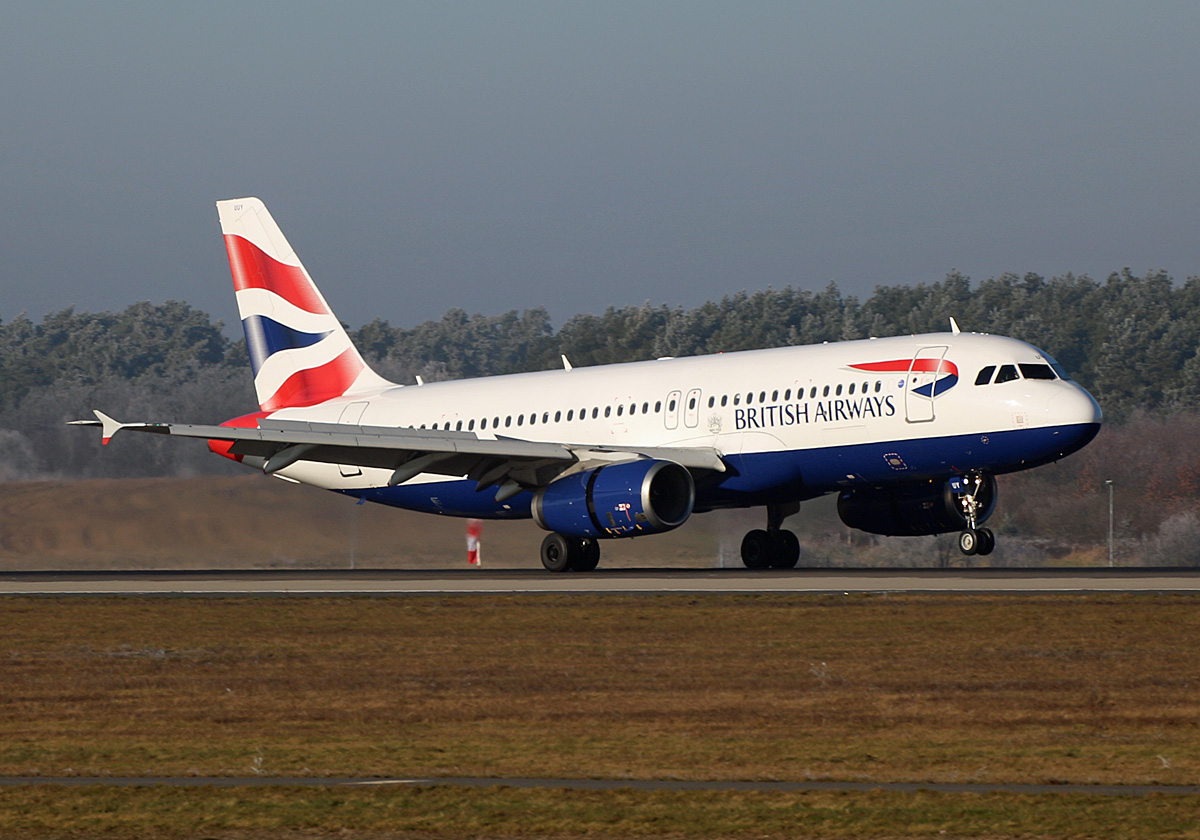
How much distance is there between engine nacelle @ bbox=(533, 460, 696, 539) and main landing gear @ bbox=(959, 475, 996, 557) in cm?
534

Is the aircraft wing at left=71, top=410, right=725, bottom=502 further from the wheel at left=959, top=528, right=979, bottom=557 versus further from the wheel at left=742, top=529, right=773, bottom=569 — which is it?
the wheel at left=959, top=528, right=979, bottom=557

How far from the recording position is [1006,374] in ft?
109

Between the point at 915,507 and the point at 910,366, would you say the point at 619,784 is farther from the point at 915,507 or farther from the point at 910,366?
the point at 915,507

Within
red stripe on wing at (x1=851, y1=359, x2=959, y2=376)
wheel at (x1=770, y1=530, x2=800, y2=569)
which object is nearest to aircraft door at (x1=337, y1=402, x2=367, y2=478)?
wheel at (x1=770, y1=530, x2=800, y2=569)

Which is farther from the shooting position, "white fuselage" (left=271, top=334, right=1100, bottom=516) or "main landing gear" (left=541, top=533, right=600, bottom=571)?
"main landing gear" (left=541, top=533, right=600, bottom=571)

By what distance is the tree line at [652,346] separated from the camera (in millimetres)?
63469

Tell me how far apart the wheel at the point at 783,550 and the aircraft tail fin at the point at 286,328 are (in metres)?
11.5

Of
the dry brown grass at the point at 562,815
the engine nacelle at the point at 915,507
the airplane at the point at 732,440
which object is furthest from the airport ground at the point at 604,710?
the engine nacelle at the point at 915,507

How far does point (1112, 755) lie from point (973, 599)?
40.9ft

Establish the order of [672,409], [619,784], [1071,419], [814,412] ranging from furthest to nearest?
[672,409] < [814,412] < [1071,419] < [619,784]

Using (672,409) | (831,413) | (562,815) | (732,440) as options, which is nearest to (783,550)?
(732,440)

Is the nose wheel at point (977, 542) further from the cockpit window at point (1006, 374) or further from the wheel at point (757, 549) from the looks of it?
the wheel at point (757, 549)

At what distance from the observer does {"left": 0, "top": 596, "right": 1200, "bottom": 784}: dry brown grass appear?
1403 cm

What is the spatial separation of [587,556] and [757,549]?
468cm
